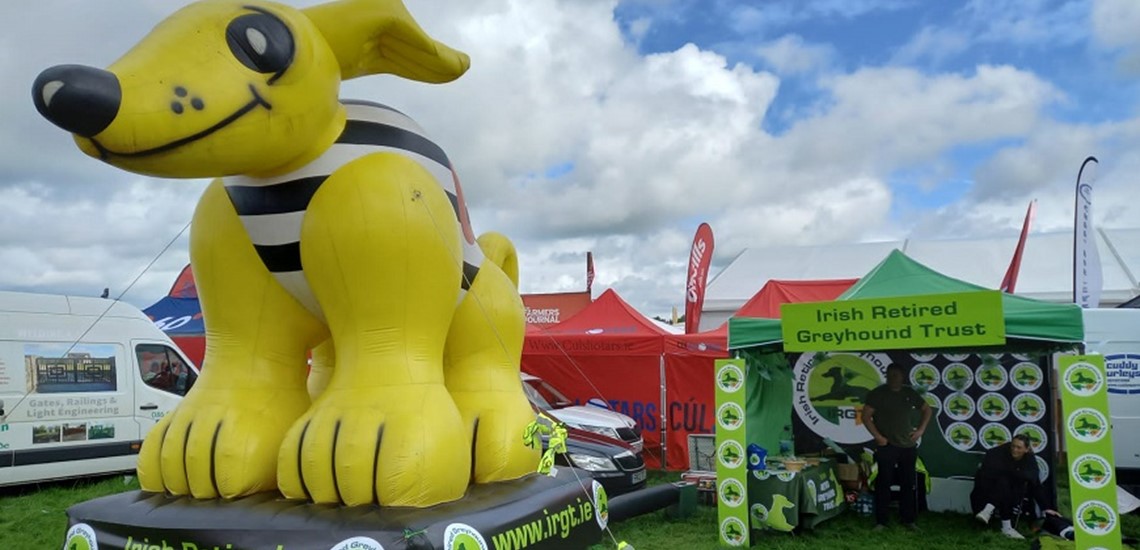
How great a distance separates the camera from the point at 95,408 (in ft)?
29.1

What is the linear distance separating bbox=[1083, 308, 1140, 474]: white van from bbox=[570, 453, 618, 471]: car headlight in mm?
5122

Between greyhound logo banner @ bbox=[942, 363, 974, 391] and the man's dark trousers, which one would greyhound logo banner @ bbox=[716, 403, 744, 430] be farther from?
greyhound logo banner @ bbox=[942, 363, 974, 391]

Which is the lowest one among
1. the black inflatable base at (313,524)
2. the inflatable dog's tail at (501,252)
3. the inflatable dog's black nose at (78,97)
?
the black inflatable base at (313,524)

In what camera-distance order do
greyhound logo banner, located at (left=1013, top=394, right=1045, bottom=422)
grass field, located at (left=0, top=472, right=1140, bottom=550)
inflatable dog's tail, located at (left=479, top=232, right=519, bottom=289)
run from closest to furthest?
inflatable dog's tail, located at (left=479, top=232, right=519, bottom=289) → grass field, located at (left=0, top=472, right=1140, bottom=550) → greyhound logo banner, located at (left=1013, top=394, right=1045, bottom=422)

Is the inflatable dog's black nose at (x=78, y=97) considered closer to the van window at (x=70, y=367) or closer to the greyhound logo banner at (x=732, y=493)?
the greyhound logo banner at (x=732, y=493)

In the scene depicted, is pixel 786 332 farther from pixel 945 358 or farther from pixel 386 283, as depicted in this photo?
pixel 386 283

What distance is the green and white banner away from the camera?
659cm

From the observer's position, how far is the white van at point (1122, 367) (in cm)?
822

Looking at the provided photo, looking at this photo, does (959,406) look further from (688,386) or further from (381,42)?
(381,42)

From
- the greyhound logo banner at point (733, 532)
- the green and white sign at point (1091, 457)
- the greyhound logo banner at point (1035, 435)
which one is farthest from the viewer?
the greyhound logo banner at point (1035, 435)

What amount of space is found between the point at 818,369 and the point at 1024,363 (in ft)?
6.68

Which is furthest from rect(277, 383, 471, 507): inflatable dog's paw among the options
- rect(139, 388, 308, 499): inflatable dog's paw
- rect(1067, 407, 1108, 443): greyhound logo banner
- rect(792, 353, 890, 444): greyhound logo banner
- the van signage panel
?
the van signage panel

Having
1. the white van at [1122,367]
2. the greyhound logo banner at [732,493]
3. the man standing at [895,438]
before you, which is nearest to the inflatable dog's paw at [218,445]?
the greyhound logo banner at [732,493]

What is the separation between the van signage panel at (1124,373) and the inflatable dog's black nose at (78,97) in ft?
30.8
